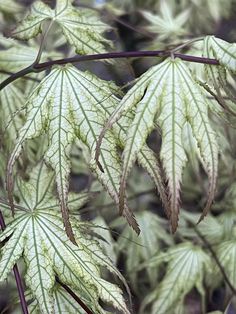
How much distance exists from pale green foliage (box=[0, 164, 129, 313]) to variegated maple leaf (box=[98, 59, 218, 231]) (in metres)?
0.14

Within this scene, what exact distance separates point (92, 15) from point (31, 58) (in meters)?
0.39

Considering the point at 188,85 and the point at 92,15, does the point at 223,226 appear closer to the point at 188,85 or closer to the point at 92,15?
the point at 92,15

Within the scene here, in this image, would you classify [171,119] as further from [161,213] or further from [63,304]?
[161,213]

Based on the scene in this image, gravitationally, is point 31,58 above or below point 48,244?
above

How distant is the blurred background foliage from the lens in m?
1.42

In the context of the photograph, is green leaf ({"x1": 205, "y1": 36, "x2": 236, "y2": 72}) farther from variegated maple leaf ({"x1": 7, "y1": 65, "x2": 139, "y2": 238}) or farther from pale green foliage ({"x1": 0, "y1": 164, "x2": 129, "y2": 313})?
pale green foliage ({"x1": 0, "y1": 164, "x2": 129, "y2": 313})

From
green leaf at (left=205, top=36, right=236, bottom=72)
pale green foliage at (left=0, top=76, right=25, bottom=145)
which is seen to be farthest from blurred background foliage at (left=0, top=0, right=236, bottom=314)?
green leaf at (left=205, top=36, right=236, bottom=72)

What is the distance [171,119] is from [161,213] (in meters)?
1.35

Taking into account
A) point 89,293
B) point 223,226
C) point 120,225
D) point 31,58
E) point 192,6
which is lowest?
point 89,293

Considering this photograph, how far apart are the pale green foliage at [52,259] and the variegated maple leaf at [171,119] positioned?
14 cm

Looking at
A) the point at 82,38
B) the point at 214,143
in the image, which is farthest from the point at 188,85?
the point at 82,38

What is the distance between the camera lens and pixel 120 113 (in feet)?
3.00

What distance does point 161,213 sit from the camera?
225 cm

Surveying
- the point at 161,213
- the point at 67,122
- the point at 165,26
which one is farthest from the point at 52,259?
the point at 161,213
